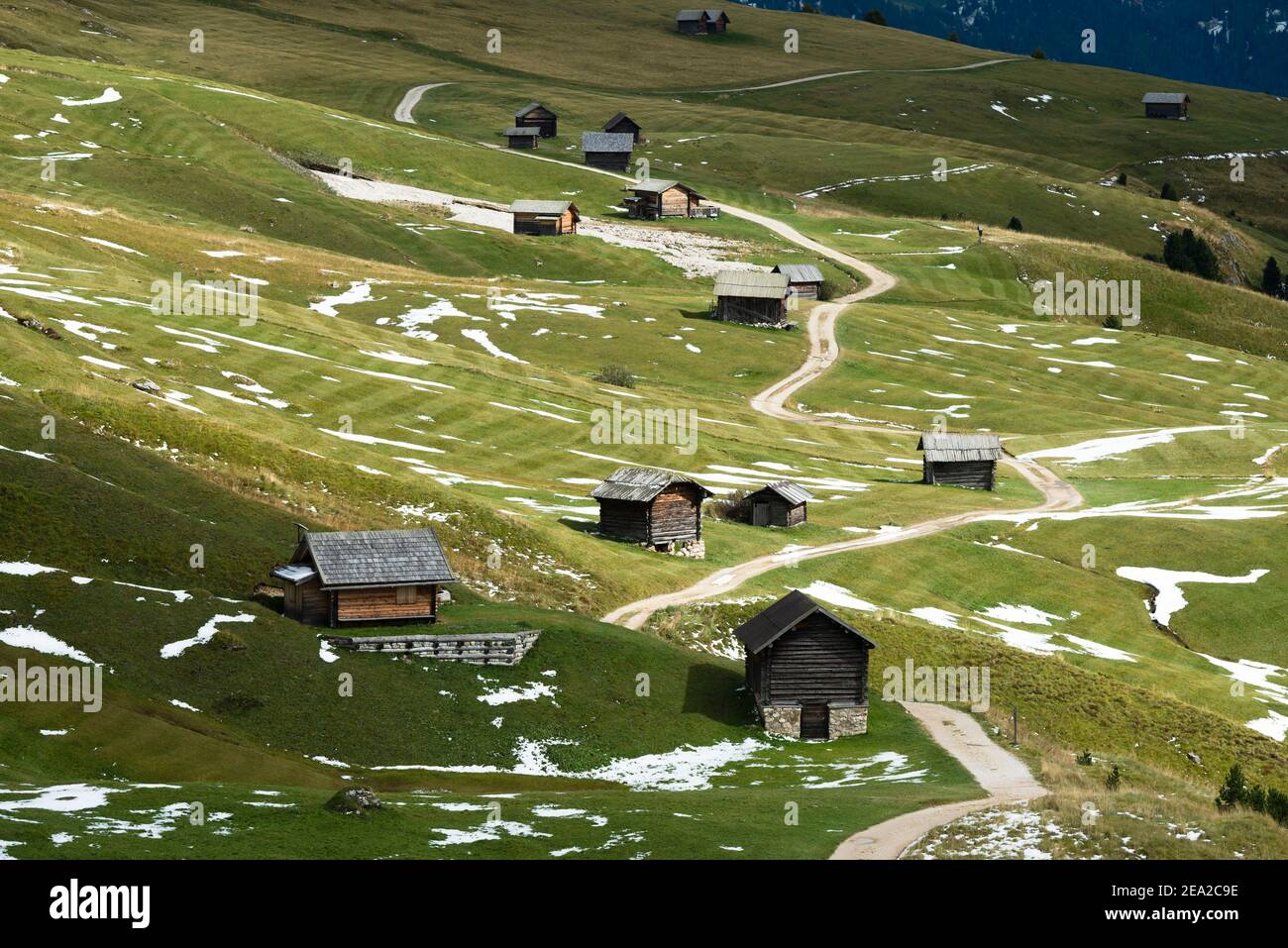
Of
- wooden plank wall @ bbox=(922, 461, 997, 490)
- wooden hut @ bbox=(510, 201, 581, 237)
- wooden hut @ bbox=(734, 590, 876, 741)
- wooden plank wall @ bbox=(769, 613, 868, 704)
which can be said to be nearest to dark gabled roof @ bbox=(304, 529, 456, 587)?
wooden hut @ bbox=(734, 590, 876, 741)

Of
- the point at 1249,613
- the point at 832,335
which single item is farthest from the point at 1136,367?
the point at 1249,613

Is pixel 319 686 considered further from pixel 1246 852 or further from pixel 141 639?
pixel 1246 852

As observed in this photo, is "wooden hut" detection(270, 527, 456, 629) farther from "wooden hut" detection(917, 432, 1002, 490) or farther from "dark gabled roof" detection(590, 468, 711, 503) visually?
"wooden hut" detection(917, 432, 1002, 490)

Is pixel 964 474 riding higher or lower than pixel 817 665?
higher

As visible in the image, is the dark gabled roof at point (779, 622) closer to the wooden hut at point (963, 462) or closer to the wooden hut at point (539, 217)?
the wooden hut at point (963, 462)

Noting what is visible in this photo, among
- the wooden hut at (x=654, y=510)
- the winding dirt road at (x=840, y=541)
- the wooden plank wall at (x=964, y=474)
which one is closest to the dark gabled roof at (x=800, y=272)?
the winding dirt road at (x=840, y=541)

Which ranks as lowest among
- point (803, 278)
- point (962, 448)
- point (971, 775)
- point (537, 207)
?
point (971, 775)

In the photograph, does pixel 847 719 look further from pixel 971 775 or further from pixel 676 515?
pixel 676 515

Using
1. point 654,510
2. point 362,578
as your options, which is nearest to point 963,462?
point 654,510
